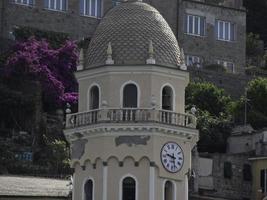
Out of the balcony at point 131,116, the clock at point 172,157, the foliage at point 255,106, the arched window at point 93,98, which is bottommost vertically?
the clock at point 172,157

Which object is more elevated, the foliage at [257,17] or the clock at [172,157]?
the foliage at [257,17]

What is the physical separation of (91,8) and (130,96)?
6075 cm

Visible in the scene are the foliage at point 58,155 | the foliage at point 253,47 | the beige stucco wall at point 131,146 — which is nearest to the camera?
the beige stucco wall at point 131,146

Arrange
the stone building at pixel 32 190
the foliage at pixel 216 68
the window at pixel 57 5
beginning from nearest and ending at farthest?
the stone building at pixel 32 190 < the window at pixel 57 5 < the foliage at pixel 216 68

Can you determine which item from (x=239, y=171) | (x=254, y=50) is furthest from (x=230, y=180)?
(x=254, y=50)

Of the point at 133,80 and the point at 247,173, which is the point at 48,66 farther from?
the point at 133,80

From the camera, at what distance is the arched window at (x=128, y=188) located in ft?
202

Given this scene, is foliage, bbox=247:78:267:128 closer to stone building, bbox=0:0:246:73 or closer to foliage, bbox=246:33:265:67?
stone building, bbox=0:0:246:73

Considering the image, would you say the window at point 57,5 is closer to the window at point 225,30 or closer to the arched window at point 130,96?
the window at point 225,30

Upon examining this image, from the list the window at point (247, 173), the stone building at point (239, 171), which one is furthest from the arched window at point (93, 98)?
the window at point (247, 173)

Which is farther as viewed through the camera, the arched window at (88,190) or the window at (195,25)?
the window at (195,25)

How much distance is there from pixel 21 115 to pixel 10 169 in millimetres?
11395

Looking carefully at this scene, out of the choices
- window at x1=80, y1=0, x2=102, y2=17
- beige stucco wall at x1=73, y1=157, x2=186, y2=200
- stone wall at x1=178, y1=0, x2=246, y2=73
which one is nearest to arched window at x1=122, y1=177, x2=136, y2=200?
beige stucco wall at x1=73, y1=157, x2=186, y2=200

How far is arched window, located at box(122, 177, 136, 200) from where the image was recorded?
6169cm
